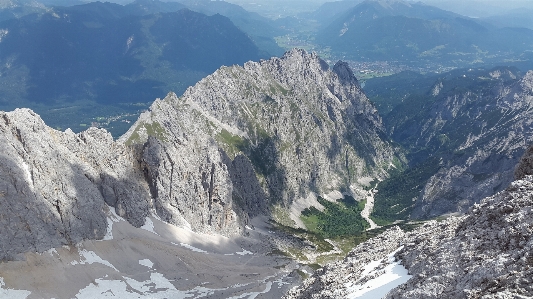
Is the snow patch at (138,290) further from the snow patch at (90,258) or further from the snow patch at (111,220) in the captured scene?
the snow patch at (111,220)

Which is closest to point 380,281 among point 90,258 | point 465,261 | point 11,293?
point 465,261

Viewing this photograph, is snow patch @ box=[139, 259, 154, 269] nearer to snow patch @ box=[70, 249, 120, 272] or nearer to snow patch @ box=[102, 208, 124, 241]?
snow patch @ box=[70, 249, 120, 272]

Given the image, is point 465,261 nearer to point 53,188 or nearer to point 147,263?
point 147,263

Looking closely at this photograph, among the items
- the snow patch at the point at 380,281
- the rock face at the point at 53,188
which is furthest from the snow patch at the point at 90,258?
the snow patch at the point at 380,281

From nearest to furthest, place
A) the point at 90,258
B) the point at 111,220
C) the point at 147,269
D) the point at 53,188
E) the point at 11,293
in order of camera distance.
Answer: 1. the point at 11,293
2. the point at 90,258
3. the point at 53,188
4. the point at 147,269
5. the point at 111,220

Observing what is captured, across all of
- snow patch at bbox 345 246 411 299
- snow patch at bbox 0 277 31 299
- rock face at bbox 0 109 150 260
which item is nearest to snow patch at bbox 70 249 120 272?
rock face at bbox 0 109 150 260

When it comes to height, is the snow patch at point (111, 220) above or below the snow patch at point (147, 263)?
above

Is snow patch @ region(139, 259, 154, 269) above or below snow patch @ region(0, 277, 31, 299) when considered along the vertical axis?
below
